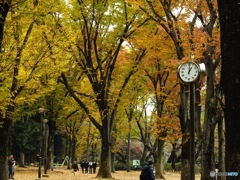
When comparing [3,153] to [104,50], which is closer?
[3,153]

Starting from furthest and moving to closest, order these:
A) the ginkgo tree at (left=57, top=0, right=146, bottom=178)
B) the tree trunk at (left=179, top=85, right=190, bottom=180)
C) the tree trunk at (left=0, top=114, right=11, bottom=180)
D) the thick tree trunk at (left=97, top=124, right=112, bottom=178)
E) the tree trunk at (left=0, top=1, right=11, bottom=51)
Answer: the thick tree trunk at (left=97, top=124, right=112, bottom=178) → the ginkgo tree at (left=57, top=0, right=146, bottom=178) → the tree trunk at (left=0, top=114, right=11, bottom=180) → the tree trunk at (left=179, top=85, right=190, bottom=180) → the tree trunk at (left=0, top=1, right=11, bottom=51)

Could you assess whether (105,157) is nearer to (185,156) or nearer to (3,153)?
(3,153)

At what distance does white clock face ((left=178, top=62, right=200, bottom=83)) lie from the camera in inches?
317

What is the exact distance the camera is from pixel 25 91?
17.9 metres

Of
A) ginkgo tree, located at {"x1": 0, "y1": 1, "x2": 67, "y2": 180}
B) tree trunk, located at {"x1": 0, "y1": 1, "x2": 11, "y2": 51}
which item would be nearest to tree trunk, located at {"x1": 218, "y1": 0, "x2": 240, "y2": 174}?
tree trunk, located at {"x1": 0, "y1": 1, "x2": 11, "y2": 51}

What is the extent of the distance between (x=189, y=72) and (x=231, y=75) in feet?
15.3

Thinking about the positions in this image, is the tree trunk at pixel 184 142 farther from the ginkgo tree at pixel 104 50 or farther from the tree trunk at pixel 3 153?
the tree trunk at pixel 3 153

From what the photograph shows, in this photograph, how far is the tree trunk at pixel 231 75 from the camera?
3.45 m

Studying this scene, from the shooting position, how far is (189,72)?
8117 millimetres

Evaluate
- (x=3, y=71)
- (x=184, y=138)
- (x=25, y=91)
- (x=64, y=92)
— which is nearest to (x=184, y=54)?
(x=184, y=138)

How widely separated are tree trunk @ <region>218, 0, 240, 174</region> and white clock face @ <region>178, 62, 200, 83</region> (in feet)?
14.8

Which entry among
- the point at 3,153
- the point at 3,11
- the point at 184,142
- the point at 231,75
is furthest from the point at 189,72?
the point at 3,153

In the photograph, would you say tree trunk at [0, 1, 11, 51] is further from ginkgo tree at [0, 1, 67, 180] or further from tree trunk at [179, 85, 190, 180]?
tree trunk at [179, 85, 190, 180]

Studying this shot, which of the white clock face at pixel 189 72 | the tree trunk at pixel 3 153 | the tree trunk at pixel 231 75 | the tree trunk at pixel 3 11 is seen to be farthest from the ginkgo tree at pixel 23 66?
the tree trunk at pixel 231 75
